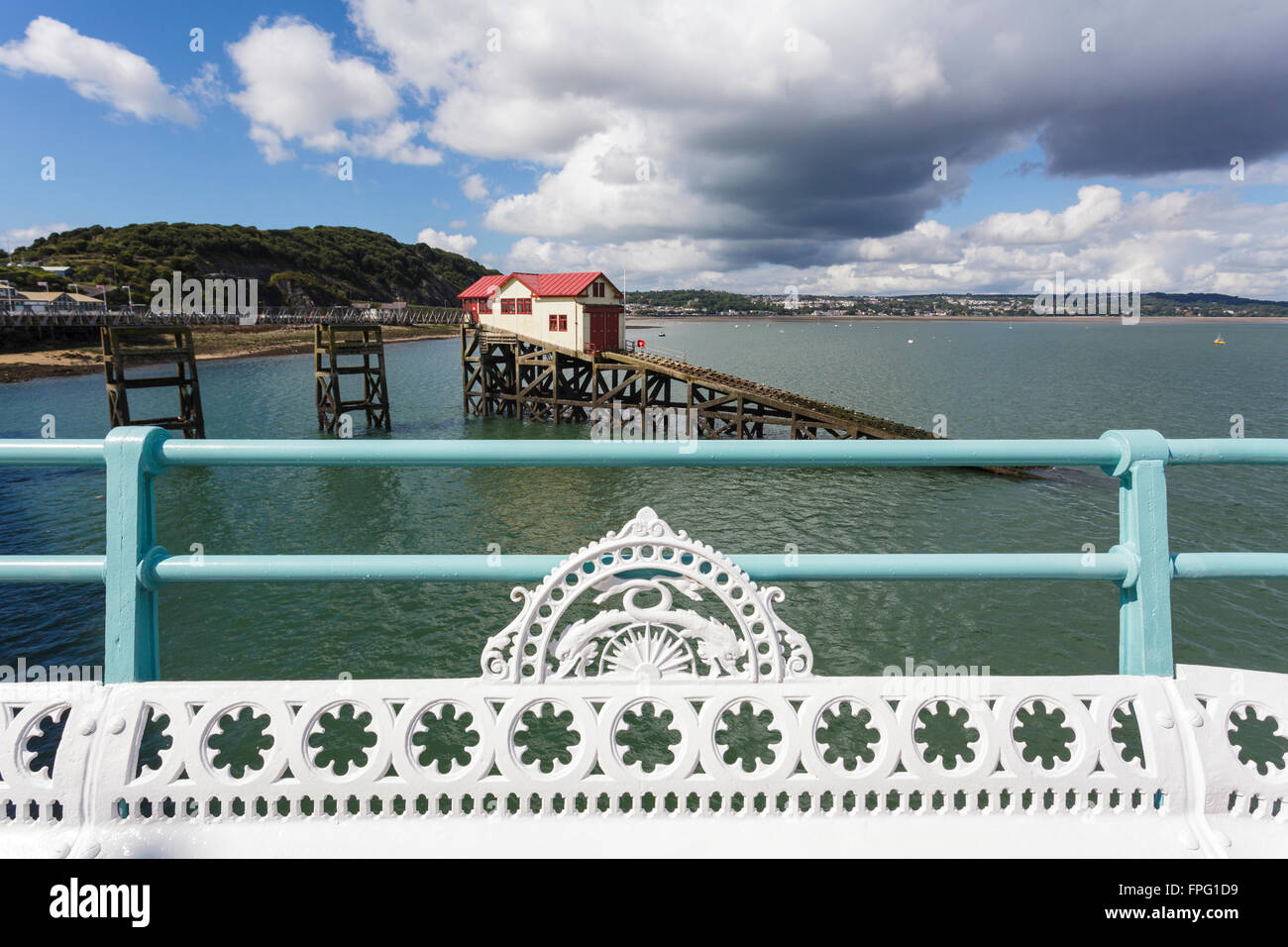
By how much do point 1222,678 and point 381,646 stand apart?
942 centimetres

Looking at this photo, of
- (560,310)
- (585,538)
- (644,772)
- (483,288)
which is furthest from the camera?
(483,288)

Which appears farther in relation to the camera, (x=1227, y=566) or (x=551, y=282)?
(x=551, y=282)

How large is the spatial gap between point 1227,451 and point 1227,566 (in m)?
0.31

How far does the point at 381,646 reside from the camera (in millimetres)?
9789

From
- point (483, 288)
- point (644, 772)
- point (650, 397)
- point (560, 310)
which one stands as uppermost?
point (483, 288)

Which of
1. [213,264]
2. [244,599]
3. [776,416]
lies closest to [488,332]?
[776,416]

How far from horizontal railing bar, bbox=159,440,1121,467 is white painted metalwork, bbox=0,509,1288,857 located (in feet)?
0.75

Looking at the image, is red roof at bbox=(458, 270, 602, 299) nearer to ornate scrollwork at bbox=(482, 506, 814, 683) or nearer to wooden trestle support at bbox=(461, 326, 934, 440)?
wooden trestle support at bbox=(461, 326, 934, 440)

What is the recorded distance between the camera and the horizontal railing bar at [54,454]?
192 cm

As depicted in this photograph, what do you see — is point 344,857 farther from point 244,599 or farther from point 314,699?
point 244,599

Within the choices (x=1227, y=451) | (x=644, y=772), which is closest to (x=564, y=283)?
(x=1227, y=451)

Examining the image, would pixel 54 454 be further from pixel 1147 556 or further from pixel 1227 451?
pixel 1227 451

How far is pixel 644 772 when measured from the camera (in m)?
1.80
